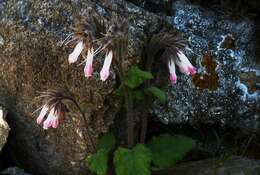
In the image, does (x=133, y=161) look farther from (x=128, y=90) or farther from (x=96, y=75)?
(x=96, y=75)

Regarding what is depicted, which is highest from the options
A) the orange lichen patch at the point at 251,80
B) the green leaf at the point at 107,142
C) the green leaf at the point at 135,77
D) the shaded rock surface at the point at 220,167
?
the green leaf at the point at 135,77

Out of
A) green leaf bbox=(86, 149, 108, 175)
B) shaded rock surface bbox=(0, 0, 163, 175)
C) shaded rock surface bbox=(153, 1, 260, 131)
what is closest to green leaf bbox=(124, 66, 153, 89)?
shaded rock surface bbox=(0, 0, 163, 175)

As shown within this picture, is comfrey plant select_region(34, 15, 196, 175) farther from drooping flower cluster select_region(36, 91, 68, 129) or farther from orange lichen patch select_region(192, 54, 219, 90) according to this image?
orange lichen patch select_region(192, 54, 219, 90)

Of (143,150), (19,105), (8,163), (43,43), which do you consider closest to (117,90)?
(143,150)

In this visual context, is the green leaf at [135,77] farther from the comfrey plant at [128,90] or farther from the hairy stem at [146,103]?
the hairy stem at [146,103]

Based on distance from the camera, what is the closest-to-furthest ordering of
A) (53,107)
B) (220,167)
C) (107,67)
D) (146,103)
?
1. (107,67)
2. (53,107)
3. (146,103)
4. (220,167)

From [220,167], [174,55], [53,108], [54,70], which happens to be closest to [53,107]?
[53,108]

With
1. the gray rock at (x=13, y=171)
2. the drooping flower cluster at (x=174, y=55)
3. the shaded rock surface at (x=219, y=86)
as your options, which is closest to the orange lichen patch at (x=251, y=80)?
the shaded rock surface at (x=219, y=86)
